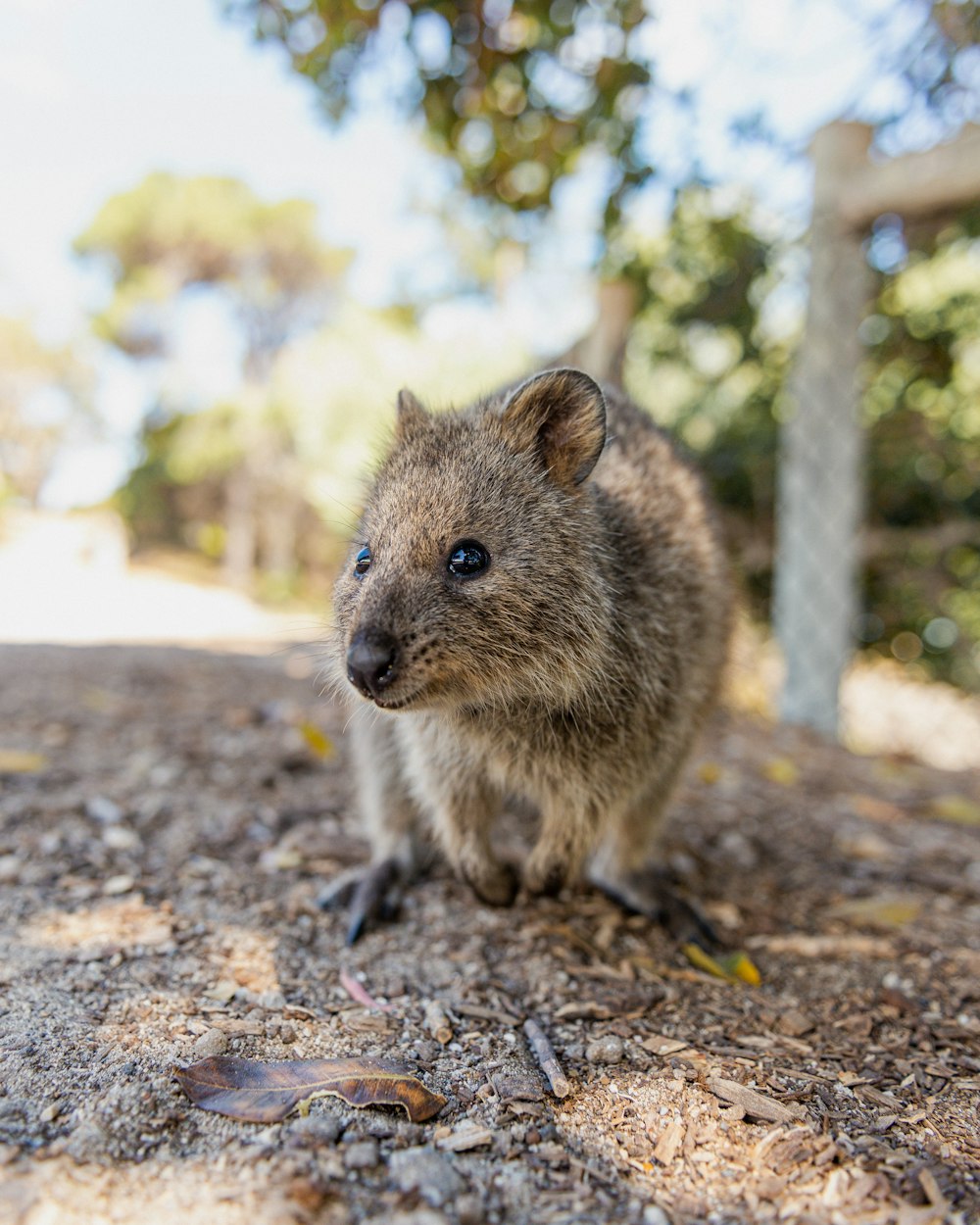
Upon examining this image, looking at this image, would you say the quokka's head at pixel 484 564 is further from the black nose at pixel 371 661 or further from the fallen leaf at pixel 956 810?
the fallen leaf at pixel 956 810

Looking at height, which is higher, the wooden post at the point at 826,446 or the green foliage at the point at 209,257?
the green foliage at the point at 209,257

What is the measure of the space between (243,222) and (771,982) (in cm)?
2572

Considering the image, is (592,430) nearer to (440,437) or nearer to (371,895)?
(440,437)

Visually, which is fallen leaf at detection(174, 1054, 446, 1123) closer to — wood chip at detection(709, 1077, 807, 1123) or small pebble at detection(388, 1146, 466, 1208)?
small pebble at detection(388, 1146, 466, 1208)

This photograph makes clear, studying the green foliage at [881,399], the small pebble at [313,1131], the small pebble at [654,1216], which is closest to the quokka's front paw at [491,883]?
the small pebble at [313,1131]

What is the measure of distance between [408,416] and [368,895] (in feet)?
5.35

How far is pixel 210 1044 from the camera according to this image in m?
2.04

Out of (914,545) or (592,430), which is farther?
(914,545)

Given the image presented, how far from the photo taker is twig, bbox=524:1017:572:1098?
6.71ft

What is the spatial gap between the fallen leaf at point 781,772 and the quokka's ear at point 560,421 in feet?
9.31

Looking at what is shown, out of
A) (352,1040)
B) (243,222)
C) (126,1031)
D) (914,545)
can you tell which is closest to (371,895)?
(352,1040)

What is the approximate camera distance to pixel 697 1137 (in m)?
1.88

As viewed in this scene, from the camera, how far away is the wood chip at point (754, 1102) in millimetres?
1956

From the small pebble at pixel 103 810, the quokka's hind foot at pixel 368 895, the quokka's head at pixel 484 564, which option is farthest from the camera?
the small pebble at pixel 103 810
